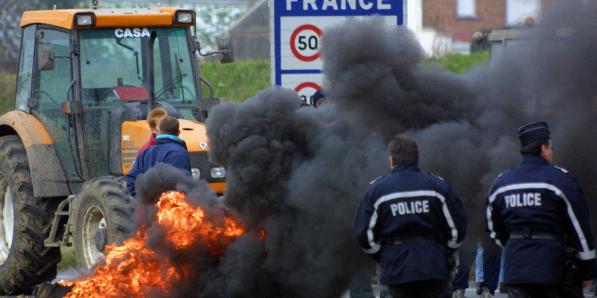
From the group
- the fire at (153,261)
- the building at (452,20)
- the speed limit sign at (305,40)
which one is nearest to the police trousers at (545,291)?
the fire at (153,261)

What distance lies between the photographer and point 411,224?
8.58 meters

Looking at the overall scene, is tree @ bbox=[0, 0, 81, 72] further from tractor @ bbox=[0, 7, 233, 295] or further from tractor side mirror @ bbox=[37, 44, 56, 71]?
tractor side mirror @ bbox=[37, 44, 56, 71]

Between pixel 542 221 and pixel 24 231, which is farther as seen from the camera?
pixel 24 231

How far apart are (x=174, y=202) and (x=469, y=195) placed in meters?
2.48

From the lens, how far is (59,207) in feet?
44.5

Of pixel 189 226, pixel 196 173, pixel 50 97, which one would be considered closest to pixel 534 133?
pixel 189 226

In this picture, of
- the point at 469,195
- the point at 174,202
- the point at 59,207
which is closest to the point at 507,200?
the point at 469,195

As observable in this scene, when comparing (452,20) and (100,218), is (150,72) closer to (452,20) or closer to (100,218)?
(100,218)

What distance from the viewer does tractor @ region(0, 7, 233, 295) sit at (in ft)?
44.2

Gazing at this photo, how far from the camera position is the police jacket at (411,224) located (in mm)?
8578

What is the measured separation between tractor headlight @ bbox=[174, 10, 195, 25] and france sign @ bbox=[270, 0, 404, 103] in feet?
3.20

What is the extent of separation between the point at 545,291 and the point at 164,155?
4.23 meters

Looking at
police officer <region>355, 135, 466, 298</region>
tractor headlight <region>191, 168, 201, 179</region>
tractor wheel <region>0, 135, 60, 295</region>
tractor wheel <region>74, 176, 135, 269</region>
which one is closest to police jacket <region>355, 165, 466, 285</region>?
police officer <region>355, 135, 466, 298</region>

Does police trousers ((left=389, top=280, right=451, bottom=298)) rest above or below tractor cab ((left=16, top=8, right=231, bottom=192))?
below
